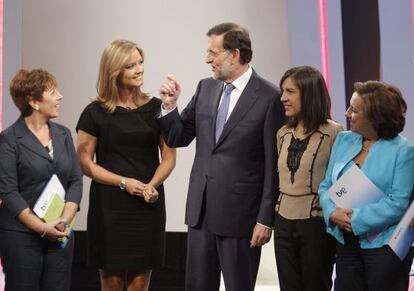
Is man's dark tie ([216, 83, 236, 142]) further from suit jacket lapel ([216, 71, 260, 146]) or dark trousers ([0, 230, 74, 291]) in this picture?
dark trousers ([0, 230, 74, 291])

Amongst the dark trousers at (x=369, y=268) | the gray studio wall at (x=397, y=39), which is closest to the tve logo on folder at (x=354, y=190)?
the dark trousers at (x=369, y=268)

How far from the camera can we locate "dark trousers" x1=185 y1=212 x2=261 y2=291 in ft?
10.6

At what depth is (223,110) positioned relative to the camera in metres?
3.34

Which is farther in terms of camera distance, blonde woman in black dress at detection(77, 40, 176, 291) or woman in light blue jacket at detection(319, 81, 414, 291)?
blonde woman in black dress at detection(77, 40, 176, 291)

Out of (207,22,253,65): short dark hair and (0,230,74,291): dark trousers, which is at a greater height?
(207,22,253,65): short dark hair

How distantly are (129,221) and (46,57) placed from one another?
1915mm

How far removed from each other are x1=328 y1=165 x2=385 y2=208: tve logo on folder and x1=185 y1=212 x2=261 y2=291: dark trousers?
50 cm

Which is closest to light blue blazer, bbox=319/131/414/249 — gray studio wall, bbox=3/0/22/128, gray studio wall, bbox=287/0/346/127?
gray studio wall, bbox=287/0/346/127

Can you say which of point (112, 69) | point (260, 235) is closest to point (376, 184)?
point (260, 235)

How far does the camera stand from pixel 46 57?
512 cm

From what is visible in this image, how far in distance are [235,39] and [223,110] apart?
12.9 inches

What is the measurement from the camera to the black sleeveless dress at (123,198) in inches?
143

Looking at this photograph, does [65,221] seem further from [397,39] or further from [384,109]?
[397,39]

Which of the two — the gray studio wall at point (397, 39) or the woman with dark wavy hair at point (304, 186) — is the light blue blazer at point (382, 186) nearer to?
the woman with dark wavy hair at point (304, 186)
